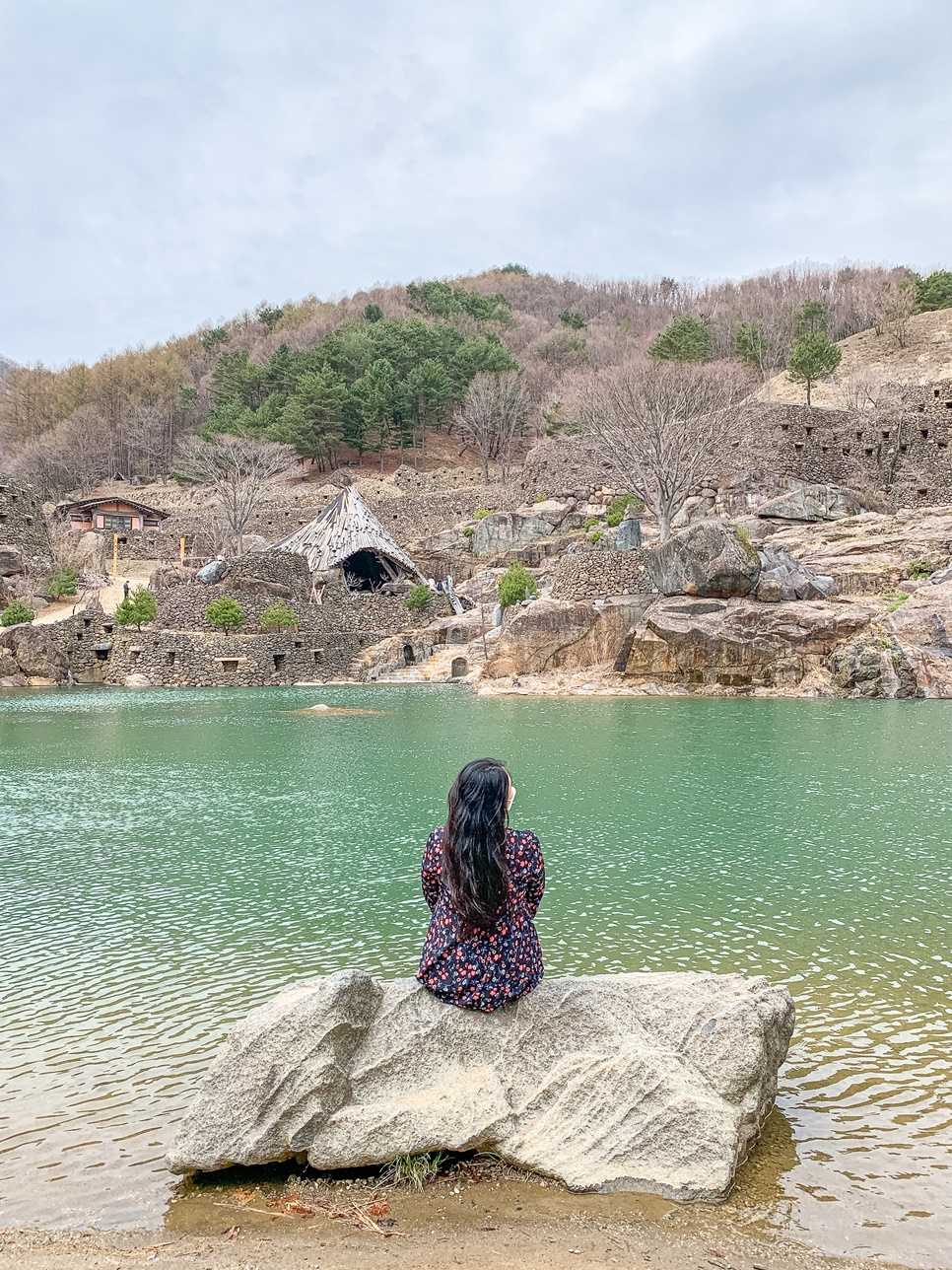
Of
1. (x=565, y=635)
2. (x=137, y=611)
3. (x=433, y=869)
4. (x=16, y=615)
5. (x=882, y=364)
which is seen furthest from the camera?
(x=882, y=364)

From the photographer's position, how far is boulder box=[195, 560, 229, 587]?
42.7 m

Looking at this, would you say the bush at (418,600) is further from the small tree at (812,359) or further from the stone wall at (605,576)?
the small tree at (812,359)

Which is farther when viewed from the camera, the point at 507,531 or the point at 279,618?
the point at 507,531

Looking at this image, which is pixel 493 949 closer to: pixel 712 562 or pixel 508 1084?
pixel 508 1084

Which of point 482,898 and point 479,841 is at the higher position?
point 479,841

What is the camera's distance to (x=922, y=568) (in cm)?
2884

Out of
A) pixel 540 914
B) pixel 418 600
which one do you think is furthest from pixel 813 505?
pixel 540 914

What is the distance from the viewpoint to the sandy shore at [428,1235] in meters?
2.84

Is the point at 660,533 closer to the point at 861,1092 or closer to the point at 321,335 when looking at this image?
the point at 861,1092

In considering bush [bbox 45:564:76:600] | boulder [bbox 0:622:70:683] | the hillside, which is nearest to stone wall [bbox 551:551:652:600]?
the hillside

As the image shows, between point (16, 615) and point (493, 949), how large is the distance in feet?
129

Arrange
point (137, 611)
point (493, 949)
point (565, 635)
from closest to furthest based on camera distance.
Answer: point (493, 949) → point (565, 635) → point (137, 611)

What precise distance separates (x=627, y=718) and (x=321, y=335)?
71.4 m

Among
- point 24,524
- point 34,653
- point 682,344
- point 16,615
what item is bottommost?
point 34,653
